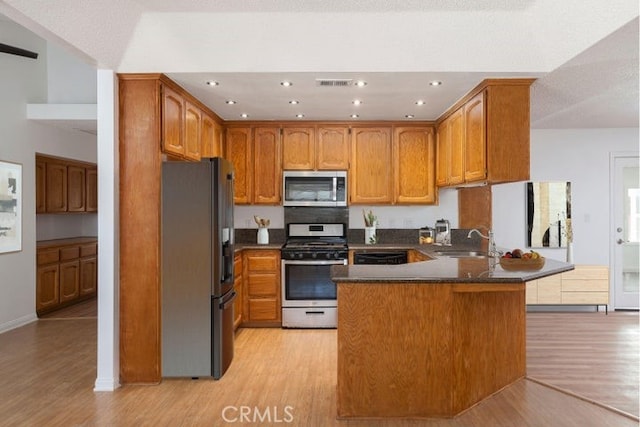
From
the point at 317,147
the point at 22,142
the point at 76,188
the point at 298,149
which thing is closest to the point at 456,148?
the point at 317,147

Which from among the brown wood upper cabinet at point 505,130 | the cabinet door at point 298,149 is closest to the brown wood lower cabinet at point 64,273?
the cabinet door at point 298,149

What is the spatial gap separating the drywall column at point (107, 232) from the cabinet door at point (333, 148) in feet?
8.03

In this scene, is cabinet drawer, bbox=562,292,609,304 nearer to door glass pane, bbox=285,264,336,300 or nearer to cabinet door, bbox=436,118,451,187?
cabinet door, bbox=436,118,451,187

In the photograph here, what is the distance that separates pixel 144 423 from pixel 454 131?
3668 millimetres

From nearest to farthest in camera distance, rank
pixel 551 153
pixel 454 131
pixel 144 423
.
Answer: pixel 144 423, pixel 454 131, pixel 551 153

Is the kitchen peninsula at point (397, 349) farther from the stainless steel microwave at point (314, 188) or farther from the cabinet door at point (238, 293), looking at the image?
the stainless steel microwave at point (314, 188)

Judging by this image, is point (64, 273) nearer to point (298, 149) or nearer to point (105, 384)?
point (105, 384)

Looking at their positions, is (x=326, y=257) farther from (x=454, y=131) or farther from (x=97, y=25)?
(x=97, y=25)

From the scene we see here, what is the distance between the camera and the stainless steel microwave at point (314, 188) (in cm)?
509

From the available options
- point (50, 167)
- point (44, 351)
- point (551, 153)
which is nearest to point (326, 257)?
point (44, 351)

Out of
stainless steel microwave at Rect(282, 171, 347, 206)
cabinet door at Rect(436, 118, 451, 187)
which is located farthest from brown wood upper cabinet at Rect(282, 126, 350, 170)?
cabinet door at Rect(436, 118, 451, 187)

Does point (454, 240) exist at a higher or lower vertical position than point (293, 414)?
higher

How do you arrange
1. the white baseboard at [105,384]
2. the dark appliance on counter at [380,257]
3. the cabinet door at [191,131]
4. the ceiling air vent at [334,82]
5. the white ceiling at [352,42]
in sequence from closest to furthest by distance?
the white ceiling at [352,42] → the white baseboard at [105,384] → the ceiling air vent at [334,82] → the cabinet door at [191,131] → the dark appliance on counter at [380,257]

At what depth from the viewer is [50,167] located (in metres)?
5.84
